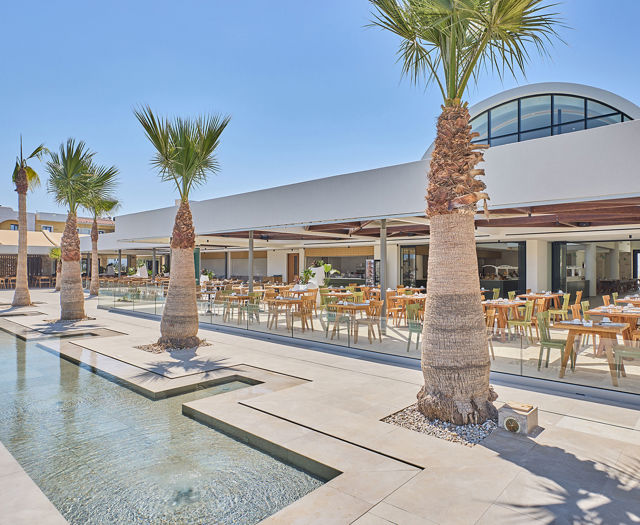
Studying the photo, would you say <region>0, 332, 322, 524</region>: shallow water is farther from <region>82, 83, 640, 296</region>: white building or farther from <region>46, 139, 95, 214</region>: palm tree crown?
<region>46, 139, 95, 214</region>: palm tree crown

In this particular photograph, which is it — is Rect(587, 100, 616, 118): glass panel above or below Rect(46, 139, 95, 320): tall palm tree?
above

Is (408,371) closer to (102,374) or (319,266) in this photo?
(102,374)

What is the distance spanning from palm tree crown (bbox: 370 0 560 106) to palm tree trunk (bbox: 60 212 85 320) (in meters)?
12.8

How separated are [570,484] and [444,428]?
1460mm

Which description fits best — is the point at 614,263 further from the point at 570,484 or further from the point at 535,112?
the point at 570,484

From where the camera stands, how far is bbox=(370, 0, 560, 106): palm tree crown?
484 centimetres

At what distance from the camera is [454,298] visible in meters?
5.00

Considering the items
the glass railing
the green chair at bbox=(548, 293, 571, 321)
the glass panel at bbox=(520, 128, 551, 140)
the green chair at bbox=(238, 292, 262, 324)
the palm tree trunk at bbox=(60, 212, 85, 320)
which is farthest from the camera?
the glass panel at bbox=(520, 128, 551, 140)

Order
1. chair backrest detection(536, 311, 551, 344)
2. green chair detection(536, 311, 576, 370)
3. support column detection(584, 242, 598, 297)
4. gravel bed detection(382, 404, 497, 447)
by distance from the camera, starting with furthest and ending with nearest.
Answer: support column detection(584, 242, 598, 297) → chair backrest detection(536, 311, 551, 344) → green chair detection(536, 311, 576, 370) → gravel bed detection(382, 404, 497, 447)

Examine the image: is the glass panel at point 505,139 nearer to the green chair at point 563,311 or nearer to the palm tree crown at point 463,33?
the green chair at point 563,311

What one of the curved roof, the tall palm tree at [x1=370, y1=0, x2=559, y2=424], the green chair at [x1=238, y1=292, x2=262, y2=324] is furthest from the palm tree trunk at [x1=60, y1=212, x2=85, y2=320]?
the curved roof

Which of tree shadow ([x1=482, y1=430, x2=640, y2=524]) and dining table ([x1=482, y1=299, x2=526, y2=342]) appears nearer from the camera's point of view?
tree shadow ([x1=482, y1=430, x2=640, y2=524])

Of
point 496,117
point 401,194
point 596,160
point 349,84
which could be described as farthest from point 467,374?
point 496,117

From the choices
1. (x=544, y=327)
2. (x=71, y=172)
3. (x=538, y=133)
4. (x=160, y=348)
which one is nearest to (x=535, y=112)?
(x=538, y=133)
